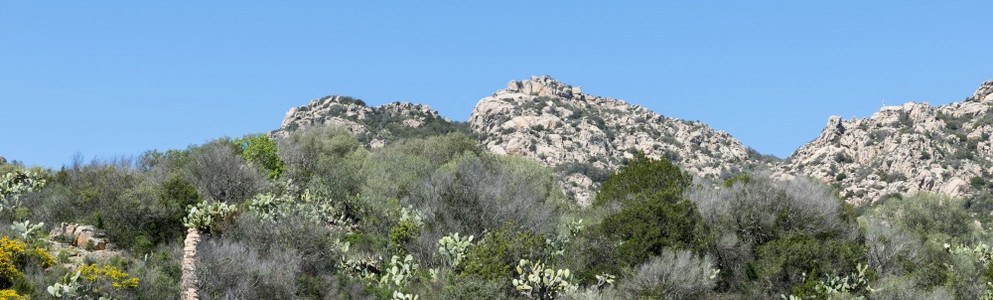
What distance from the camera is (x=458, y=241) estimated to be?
87.8 ft

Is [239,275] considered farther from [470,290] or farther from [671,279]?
[671,279]

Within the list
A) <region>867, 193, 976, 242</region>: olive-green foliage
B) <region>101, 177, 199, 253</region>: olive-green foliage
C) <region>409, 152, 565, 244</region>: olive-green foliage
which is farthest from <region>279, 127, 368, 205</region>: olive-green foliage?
<region>867, 193, 976, 242</region>: olive-green foliage

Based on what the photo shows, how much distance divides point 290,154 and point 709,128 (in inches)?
2444

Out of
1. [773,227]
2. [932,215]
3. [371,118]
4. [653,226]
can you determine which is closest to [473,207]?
[653,226]

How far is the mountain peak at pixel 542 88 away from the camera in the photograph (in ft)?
342

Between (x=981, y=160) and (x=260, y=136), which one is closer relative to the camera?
(x=260, y=136)

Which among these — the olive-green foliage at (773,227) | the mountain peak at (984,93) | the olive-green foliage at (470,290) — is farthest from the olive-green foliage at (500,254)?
the mountain peak at (984,93)

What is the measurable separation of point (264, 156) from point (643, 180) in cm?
2005

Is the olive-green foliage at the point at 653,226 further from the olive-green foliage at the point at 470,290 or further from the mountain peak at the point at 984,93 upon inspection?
the mountain peak at the point at 984,93

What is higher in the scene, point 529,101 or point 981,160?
point 529,101

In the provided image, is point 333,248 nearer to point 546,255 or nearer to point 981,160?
point 546,255

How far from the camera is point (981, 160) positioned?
210 feet

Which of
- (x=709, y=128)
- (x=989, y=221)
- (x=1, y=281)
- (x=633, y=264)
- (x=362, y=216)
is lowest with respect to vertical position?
(x=1, y=281)

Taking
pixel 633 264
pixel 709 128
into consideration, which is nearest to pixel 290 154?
pixel 633 264
